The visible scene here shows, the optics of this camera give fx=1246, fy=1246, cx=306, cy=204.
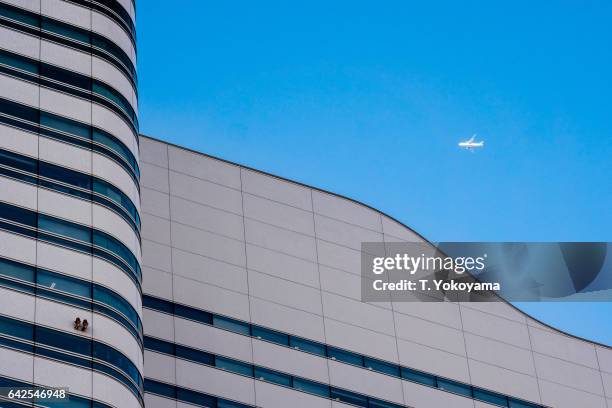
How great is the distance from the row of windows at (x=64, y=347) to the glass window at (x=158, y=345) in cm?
1014

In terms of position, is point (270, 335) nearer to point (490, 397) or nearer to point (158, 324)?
point (158, 324)

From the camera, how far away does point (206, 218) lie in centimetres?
6888

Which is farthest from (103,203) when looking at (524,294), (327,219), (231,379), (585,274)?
(585,274)

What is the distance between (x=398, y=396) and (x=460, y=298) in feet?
29.5

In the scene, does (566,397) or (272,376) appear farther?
(566,397)

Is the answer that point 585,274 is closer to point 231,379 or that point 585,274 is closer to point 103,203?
point 231,379

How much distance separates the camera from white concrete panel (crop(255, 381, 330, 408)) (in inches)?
2495

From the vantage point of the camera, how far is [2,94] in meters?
56.8

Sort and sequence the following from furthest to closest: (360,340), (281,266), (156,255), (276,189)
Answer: (276,189), (281,266), (360,340), (156,255)

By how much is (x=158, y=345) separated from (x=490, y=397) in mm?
19732

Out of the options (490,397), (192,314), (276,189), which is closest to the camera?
(192,314)

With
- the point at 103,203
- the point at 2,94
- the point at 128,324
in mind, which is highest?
the point at 2,94

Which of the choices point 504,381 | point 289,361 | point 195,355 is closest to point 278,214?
point 289,361

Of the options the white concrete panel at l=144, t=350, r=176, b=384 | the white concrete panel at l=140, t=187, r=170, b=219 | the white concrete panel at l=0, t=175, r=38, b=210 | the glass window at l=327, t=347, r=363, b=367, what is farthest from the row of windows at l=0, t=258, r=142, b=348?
the glass window at l=327, t=347, r=363, b=367
